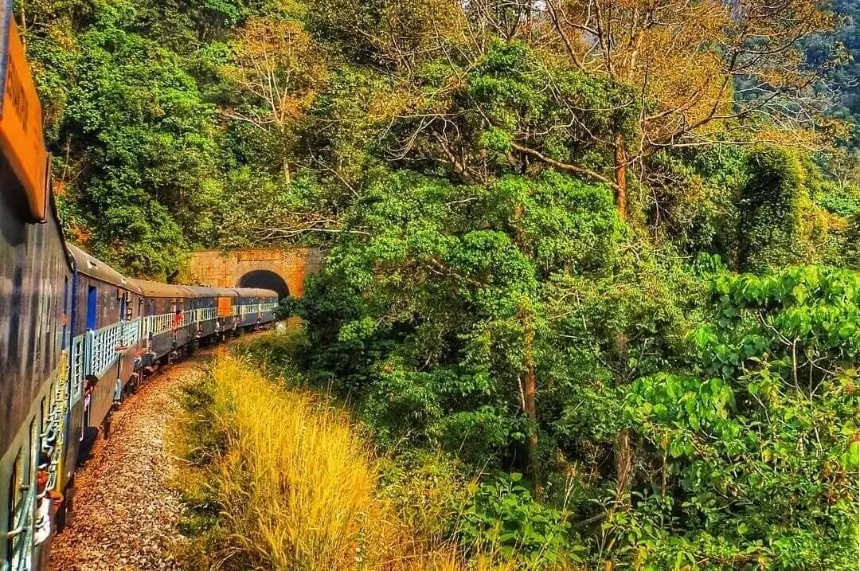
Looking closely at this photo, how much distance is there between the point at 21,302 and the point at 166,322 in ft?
47.2

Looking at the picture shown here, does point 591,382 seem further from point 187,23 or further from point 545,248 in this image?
point 187,23

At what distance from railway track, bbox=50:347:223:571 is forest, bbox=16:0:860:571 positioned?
2.35 metres

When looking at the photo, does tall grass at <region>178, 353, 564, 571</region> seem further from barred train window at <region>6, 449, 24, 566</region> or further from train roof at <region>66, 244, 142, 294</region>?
barred train window at <region>6, 449, 24, 566</region>

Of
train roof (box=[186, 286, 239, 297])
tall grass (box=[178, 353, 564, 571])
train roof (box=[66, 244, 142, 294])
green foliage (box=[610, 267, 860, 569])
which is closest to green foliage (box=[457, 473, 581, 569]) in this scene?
tall grass (box=[178, 353, 564, 571])

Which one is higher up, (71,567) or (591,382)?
Answer: (591,382)

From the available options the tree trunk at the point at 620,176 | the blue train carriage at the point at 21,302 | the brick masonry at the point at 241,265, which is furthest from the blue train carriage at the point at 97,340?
the brick masonry at the point at 241,265

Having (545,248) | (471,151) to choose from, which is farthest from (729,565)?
(471,151)

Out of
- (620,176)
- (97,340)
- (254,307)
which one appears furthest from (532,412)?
(254,307)

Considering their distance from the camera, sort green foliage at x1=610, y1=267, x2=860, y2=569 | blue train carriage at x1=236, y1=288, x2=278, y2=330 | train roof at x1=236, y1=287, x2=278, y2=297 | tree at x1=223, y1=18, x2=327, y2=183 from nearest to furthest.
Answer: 1. green foliage at x1=610, y1=267, x2=860, y2=569
2. tree at x1=223, y1=18, x2=327, y2=183
3. train roof at x1=236, y1=287, x2=278, y2=297
4. blue train carriage at x1=236, y1=288, x2=278, y2=330

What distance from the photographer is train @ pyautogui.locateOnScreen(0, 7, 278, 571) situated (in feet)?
6.20

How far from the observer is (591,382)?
8.56 meters

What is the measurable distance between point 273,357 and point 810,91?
12985mm

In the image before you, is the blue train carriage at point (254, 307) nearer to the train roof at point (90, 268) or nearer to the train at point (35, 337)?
the train roof at point (90, 268)

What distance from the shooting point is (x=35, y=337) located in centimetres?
282
